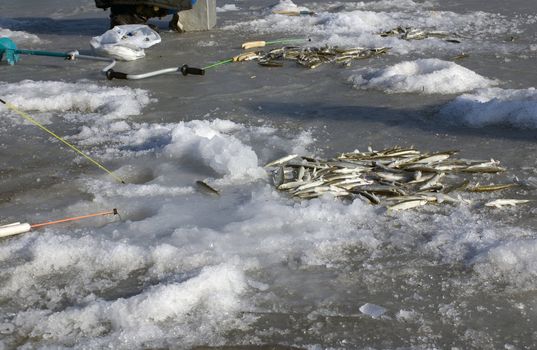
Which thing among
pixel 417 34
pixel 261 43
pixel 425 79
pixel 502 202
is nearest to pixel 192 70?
pixel 261 43

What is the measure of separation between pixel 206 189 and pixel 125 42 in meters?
5.77

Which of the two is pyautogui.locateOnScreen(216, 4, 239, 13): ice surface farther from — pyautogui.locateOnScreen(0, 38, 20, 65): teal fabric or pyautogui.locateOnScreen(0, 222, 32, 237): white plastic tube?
pyautogui.locateOnScreen(0, 222, 32, 237): white plastic tube

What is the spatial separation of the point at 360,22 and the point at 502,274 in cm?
914

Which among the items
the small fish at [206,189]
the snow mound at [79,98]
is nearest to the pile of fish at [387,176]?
the small fish at [206,189]

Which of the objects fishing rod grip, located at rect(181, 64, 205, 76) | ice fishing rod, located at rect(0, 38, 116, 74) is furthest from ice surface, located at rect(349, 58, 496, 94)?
ice fishing rod, located at rect(0, 38, 116, 74)

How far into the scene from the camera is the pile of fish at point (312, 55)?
10.5m

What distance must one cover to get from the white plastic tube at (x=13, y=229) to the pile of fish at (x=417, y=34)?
7.87 metres

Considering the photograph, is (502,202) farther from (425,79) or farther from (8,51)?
(8,51)

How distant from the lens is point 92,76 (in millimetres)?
10297

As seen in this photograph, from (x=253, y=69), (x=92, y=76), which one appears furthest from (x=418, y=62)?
(x=92, y=76)

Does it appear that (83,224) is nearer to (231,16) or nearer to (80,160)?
(80,160)

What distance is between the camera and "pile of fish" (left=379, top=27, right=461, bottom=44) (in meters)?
11.7

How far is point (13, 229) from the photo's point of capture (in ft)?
17.4

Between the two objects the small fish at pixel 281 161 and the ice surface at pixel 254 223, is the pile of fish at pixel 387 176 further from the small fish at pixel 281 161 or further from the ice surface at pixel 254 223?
the ice surface at pixel 254 223
